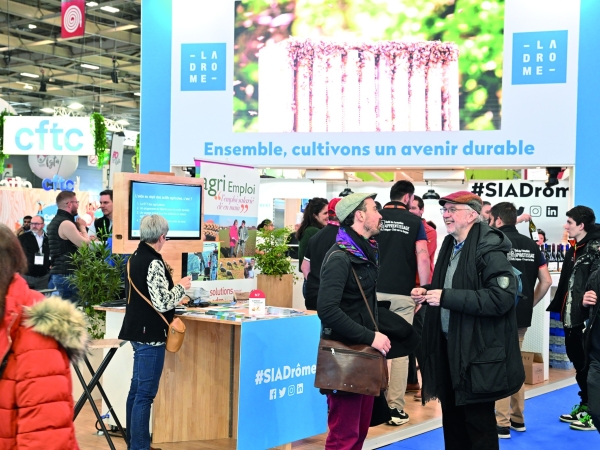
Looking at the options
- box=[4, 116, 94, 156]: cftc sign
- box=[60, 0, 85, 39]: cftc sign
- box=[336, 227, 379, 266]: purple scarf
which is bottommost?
box=[336, 227, 379, 266]: purple scarf

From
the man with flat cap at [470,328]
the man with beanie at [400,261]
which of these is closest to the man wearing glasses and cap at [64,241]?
the man with beanie at [400,261]

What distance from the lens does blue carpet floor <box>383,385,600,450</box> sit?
187 inches

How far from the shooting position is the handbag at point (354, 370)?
3.09 metres

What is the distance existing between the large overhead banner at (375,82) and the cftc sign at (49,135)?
10.5ft

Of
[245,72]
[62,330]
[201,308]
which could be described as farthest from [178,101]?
[62,330]

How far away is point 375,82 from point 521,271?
9.74 ft

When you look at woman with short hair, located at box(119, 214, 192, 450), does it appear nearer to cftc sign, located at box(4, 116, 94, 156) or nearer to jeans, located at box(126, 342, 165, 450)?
jeans, located at box(126, 342, 165, 450)

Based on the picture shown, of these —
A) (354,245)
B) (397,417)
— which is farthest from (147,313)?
(397,417)

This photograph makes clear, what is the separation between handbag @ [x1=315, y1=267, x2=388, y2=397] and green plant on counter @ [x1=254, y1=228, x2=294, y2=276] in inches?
117

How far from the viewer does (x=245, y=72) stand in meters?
7.66

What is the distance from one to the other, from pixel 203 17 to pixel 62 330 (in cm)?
630

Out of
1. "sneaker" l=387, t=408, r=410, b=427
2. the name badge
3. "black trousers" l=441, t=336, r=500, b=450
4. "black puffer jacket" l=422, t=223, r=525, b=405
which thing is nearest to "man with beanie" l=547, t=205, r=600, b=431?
"sneaker" l=387, t=408, r=410, b=427

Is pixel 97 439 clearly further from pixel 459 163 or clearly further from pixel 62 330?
pixel 459 163

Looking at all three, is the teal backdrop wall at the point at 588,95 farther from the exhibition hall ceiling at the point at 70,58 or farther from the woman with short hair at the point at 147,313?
the exhibition hall ceiling at the point at 70,58
